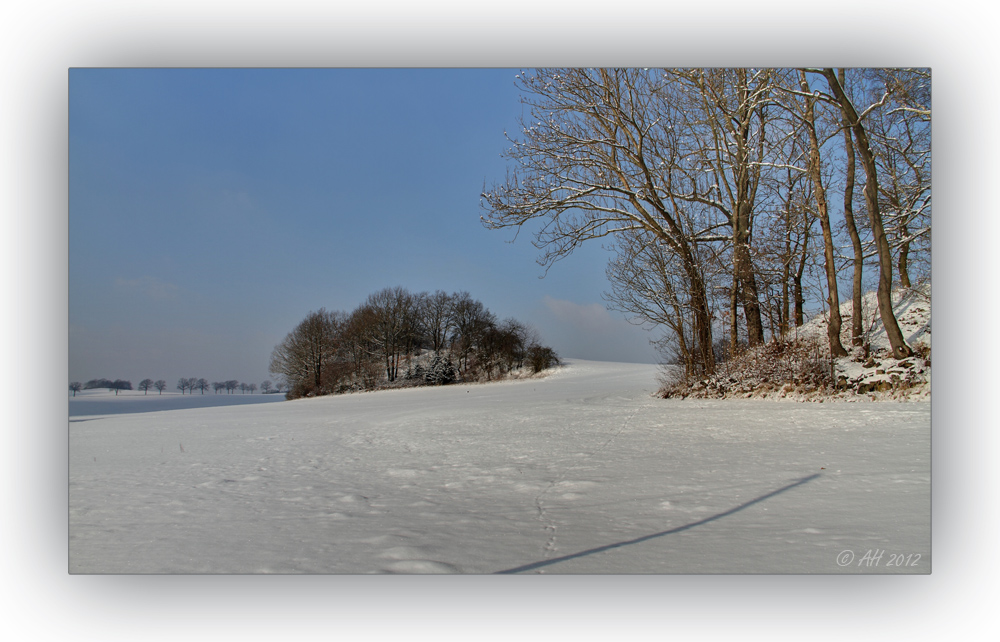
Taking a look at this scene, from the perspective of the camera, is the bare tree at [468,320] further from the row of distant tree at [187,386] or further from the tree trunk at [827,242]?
the tree trunk at [827,242]

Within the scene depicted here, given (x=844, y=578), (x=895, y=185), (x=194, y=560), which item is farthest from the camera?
(x=895, y=185)

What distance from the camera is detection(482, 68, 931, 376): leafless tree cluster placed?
5047 millimetres

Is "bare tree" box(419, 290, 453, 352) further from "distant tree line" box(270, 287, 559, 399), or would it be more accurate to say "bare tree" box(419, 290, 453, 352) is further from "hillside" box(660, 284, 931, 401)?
"hillside" box(660, 284, 931, 401)

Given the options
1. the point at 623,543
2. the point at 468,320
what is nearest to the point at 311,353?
the point at 468,320

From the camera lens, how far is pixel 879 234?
5.44 m

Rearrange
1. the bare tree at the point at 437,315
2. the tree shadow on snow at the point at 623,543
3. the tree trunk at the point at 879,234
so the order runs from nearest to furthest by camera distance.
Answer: the tree shadow on snow at the point at 623,543 < the bare tree at the point at 437,315 < the tree trunk at the point at 879,234

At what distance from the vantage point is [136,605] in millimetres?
2709

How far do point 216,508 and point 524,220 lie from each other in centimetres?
367

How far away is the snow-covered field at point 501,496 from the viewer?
7.39 feet

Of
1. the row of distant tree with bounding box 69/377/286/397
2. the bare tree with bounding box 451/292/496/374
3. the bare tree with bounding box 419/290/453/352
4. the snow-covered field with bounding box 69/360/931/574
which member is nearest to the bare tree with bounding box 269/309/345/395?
the row of distant tree with bounding box 69/377/286/397

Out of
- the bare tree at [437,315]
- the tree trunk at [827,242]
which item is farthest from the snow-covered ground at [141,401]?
the tree trunk at [827,242]

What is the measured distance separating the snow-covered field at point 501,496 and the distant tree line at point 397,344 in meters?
0.33
